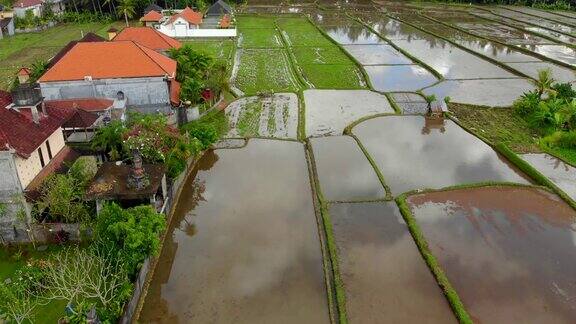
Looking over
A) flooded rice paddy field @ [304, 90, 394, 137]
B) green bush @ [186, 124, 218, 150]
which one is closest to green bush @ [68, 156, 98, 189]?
green bush @ [186, 124, 218, 150]

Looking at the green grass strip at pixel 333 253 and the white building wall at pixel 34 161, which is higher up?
the white building wall at pixel 34 161

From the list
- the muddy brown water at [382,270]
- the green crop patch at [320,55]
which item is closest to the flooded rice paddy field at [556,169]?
the muddy brown water at [382,270]

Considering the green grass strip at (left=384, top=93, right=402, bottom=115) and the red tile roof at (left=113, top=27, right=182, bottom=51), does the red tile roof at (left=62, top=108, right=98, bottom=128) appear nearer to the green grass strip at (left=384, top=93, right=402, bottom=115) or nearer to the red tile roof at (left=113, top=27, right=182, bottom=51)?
the red tile roof at (left=113, top=27, right=182, bottom=51)

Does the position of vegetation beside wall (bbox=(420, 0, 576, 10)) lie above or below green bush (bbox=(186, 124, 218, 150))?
below

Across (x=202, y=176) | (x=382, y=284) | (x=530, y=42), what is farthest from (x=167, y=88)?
(x=530, y=42)

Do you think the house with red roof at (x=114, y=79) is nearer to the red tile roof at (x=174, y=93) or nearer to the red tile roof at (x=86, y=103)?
the red tile roof at (x=174, y=93)
